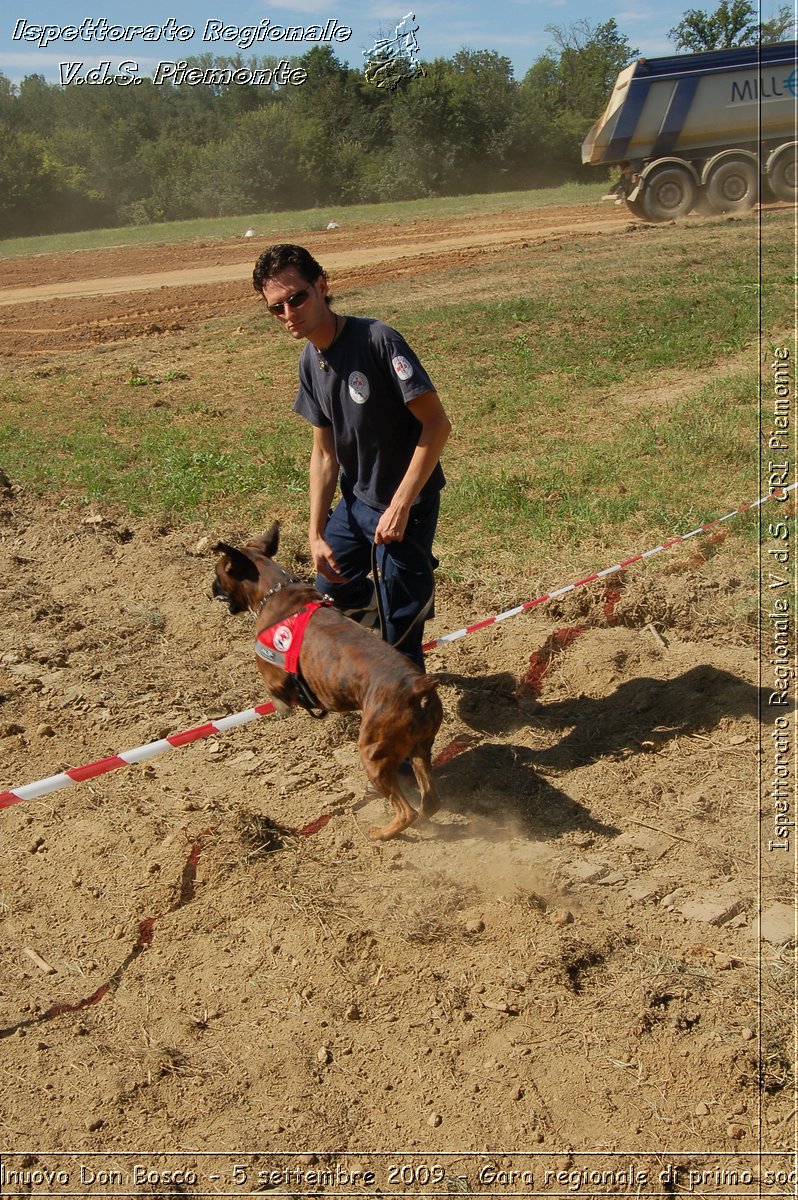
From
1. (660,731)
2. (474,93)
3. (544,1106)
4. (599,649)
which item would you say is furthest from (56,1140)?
(474,93)

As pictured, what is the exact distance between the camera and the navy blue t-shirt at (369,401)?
4367 millimetres

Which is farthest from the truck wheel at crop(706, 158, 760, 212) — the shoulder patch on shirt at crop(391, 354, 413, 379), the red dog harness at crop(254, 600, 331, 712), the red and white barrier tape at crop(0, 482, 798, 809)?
the red dog harness at crop(254, 600, 331, 712)

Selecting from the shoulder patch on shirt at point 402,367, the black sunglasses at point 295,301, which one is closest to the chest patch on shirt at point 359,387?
the shoulder patch on shirt at point 402,367

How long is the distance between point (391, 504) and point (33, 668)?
11.2ft

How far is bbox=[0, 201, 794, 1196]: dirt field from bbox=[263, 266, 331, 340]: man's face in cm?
228

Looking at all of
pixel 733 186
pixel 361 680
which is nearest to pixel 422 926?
pixel 361 680

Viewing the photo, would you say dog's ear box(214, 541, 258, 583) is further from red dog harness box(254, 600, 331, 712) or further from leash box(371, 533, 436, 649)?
leash box(371, 533, 436, 649)

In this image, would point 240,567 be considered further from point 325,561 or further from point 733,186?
point 733,186

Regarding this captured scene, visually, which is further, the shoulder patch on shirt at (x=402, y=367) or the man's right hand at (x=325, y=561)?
the man's right hand at (x=325, y=561)

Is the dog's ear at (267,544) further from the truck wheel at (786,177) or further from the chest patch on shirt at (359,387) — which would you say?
the truck wheel at (786,177)

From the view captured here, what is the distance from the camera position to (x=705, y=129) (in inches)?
958

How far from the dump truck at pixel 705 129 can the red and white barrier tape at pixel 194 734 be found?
20170mm

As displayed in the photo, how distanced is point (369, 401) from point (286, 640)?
1.17 metres

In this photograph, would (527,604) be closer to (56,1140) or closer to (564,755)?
(564,755)
